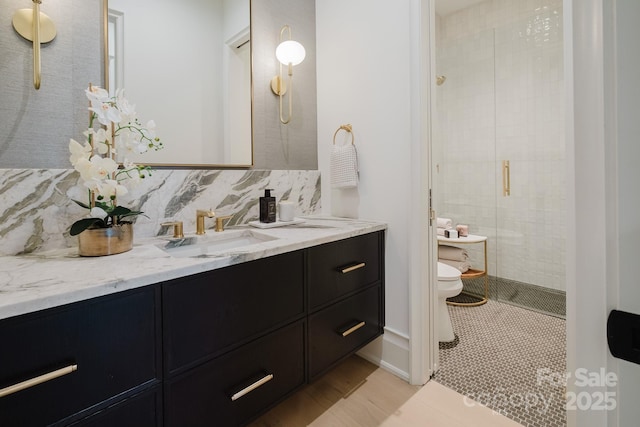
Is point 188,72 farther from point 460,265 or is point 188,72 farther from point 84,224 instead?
point 460,265

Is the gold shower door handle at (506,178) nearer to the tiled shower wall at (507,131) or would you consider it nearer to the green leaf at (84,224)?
the tiled shower wall at (507,131)

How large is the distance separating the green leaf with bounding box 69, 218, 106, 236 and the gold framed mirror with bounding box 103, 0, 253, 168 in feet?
1.28

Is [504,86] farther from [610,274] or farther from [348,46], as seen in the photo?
[610,274]

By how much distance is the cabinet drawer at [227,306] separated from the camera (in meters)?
0.92

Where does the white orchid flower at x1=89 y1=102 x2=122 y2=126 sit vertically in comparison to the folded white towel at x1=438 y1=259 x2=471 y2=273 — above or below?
above

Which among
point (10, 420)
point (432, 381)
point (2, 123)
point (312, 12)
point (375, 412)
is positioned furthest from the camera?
point (312, 12)

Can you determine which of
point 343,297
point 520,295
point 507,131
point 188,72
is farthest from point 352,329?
point 507,131

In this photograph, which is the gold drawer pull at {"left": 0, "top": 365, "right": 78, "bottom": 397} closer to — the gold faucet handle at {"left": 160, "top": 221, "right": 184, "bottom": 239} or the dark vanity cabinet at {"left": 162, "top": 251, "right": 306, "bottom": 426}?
the dark vanity cabinet at {"left": 162, "top": 251, "right": 306, "bottom": 426}

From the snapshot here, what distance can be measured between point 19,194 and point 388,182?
1.57 metres

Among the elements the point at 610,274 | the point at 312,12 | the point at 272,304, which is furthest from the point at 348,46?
the point at 610,274

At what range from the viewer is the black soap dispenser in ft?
5.58

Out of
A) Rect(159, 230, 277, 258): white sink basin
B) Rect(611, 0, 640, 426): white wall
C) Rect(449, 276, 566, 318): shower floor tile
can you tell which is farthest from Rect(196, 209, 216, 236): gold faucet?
Rect(449, 276, 566, 318): shower floor tile

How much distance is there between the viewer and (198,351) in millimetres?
967

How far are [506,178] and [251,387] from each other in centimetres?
290
